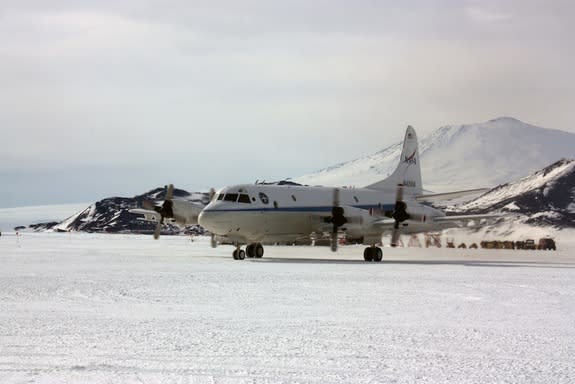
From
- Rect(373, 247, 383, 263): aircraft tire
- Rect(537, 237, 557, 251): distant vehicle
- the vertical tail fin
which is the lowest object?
Rect(373, 247, 383, 263): aircraft tire

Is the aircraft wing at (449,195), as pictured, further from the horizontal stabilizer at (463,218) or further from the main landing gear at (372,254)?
the main landing gear at (372,254)

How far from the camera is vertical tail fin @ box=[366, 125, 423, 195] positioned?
166 feet

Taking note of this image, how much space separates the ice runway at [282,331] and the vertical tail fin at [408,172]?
86.2 ft

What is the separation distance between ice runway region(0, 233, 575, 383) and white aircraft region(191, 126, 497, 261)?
15319mm

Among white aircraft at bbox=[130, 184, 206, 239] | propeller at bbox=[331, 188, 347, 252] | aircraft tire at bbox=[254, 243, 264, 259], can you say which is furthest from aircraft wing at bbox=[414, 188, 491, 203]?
white aircraft at bbox=[130, 184, 206, 239]

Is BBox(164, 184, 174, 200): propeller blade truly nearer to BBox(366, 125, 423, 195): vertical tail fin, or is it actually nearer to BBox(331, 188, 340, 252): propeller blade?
BBox(331, 188, 340, 252): propeller blade

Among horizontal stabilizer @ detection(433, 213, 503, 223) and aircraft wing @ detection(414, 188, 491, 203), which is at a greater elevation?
aircraft wing @ detection(414, 188, 491, 203)

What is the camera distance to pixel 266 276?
27.0 meters

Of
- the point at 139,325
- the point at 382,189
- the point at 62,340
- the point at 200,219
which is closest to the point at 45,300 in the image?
Answer: the point at 139,325

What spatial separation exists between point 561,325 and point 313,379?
Answer: 728 centimetres

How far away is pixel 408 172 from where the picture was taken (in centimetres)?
5075

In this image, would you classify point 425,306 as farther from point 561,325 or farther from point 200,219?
point 200,219

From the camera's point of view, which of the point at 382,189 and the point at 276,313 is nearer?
the point at 276,313

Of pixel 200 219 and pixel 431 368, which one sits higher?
pixel 200 219
